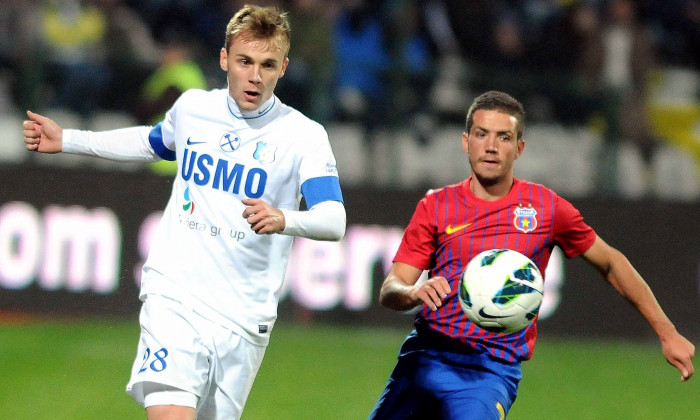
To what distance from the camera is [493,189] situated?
5621 mm

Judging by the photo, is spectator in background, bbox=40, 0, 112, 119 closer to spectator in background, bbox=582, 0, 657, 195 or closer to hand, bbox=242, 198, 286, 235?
spectator in background, bbox=582, 0, 657, 195

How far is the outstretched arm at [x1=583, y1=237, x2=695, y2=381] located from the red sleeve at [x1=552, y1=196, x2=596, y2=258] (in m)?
0.05

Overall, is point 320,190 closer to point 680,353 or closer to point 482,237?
point 482,237

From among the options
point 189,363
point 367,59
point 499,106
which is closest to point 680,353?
point 499,106

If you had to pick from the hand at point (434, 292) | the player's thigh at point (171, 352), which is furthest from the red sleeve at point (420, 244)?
the player's thigh at point (171, 352)

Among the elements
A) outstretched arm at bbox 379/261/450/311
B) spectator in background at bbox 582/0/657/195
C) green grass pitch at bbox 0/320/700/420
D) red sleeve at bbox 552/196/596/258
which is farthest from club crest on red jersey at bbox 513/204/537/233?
spectator in background at bbox 582/0/657/195

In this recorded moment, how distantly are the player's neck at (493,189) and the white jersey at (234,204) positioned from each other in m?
0.77

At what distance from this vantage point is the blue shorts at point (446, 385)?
5336 millimetres

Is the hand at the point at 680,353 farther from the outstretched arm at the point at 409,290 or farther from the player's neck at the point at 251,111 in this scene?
the player's neck at the point at 251,111

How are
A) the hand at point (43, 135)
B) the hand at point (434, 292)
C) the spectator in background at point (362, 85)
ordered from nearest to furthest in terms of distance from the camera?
the hand at point (434, 292)
the hand at point (43, 135)
the spectator in background at point (362, 85)

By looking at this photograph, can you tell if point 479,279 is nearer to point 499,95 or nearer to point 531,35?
point 499,95

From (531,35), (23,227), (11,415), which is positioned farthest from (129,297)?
(531,35)

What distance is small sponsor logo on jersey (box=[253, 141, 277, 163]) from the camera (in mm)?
5332

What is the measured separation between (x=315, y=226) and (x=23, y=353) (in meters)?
5.89
